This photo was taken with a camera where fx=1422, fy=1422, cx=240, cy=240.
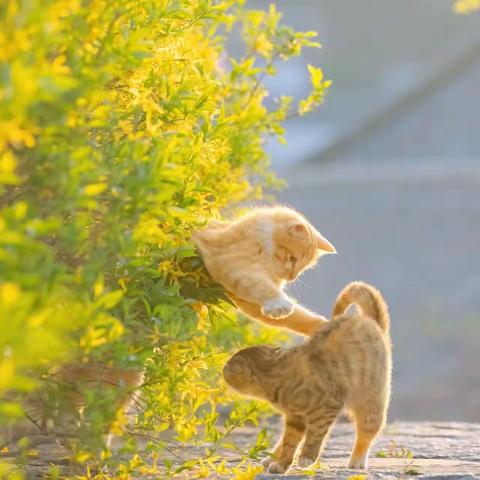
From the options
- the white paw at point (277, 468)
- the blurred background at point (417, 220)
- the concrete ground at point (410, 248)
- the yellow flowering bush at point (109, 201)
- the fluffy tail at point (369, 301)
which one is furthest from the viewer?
the concrete ground at point (410, 248)

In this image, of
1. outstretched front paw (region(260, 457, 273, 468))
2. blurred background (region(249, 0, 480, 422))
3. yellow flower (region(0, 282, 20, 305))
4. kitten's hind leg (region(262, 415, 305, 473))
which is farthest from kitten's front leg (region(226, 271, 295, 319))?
blurred background (region(249, 0, 480, 422))

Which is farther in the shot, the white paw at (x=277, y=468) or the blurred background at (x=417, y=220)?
the blurred background at (x=417, y=220)

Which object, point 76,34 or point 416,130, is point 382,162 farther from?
point 76,34

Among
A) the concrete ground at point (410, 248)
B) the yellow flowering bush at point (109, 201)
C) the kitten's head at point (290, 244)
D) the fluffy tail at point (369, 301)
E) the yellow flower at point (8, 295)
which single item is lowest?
the yellow flower at point (8, 295)

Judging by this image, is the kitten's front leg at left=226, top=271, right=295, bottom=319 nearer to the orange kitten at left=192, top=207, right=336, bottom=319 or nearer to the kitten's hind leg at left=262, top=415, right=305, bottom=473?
the orange kitten at left=192, top=207, right=336, bottom=319

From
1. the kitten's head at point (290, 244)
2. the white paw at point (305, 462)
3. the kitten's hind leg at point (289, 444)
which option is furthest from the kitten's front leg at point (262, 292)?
the white paw at point (305, 462)

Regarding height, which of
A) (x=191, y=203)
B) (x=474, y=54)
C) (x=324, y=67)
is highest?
(x=324, y=67)

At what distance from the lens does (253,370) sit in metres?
5.91

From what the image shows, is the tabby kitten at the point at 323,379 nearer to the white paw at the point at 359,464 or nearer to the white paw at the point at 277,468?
the white paw at the point at 277,468

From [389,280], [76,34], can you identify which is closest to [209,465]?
[76,34]

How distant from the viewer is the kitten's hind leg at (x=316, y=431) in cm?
569

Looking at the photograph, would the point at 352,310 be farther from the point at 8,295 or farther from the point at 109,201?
the point at 8,295

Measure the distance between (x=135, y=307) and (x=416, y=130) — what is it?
19.4 metres

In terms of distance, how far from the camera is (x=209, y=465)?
6.06m
